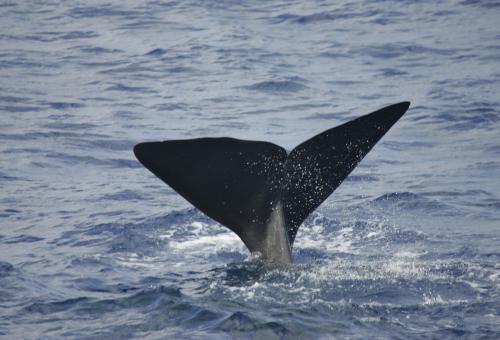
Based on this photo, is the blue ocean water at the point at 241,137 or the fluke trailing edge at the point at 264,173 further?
the blue ocean water at the point at 241,137

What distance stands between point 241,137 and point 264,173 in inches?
286

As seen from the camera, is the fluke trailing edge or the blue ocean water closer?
the fluke trailing edge

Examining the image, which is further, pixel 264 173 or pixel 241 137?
pixel 241 137

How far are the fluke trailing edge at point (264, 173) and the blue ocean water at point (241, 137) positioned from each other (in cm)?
41

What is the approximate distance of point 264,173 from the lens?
25.4ft

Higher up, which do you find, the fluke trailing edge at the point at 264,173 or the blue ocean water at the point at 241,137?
the fluke trailing edge at the point at 264,173

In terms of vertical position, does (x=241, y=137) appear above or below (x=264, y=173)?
below

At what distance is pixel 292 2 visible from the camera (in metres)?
26.9

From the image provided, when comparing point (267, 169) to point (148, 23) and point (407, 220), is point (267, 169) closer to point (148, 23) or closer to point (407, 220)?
point (407, 220)

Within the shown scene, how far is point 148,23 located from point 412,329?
18.7 meters

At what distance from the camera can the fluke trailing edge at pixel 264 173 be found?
7508 mm

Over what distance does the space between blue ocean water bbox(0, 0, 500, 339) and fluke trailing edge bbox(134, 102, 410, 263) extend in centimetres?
41

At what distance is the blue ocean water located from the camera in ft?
25.0

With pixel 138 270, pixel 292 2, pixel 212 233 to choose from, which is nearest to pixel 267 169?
pixel 138 270
